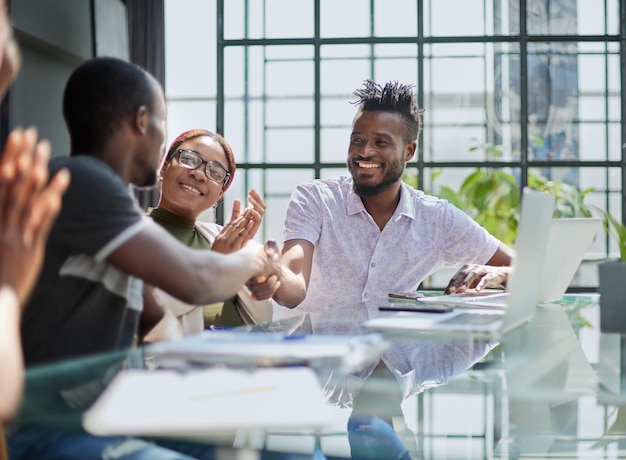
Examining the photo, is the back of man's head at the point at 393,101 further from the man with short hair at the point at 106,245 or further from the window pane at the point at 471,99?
the window pane at the point at 471,99

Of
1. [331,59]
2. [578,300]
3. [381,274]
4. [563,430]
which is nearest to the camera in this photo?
[563,430]

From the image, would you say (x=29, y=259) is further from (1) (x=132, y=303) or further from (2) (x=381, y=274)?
(2) (x=381, y=274)

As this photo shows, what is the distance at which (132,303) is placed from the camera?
59.3 inches

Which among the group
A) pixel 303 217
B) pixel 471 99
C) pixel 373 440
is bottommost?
pixel 373 440

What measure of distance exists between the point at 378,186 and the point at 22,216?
84.3 inches

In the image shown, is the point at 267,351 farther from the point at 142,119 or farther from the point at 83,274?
the point at 142,119

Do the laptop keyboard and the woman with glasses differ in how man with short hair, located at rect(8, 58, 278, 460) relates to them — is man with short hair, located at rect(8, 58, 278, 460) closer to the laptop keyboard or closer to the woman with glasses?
the laptop keyboard

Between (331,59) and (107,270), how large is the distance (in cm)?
481

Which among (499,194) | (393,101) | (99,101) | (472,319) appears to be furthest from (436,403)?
(499,194)

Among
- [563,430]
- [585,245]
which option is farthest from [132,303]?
[585,245]

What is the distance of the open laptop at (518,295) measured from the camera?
156 cm

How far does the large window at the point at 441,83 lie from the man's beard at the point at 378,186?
297 cm

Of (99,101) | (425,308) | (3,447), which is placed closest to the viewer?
(3,447)

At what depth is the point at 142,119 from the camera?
5.13 ft
